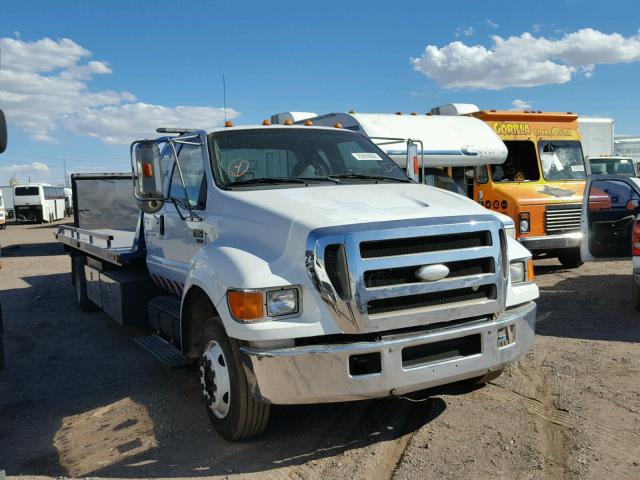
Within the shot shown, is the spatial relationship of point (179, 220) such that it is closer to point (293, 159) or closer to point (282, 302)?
point (293, 159)

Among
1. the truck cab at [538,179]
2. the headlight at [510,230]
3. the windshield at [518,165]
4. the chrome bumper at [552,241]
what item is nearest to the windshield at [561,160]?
the truck cab at [538,179]

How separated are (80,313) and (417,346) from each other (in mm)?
6812

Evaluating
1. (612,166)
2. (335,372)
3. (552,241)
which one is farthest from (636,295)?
(612,166)

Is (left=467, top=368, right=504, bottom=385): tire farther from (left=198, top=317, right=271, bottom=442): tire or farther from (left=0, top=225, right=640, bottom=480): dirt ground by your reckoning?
(left=198, top=317, right=271, bottom=442): tire

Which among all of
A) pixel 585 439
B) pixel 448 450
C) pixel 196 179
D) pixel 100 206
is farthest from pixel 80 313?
pixel 585 439

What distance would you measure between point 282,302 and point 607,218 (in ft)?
19.5

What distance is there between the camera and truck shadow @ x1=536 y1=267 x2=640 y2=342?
668 centimetres

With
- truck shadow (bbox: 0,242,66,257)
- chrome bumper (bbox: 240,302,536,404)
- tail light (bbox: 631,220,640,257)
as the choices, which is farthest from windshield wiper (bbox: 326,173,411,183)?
truck shadow (bbox: 0,242,66,257)

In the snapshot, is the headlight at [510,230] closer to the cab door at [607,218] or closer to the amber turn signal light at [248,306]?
the amber turn signal light at [248,306]

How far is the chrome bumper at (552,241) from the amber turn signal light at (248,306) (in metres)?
7.47

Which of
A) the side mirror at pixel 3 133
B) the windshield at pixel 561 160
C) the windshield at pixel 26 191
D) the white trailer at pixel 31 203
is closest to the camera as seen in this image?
the side mirror at pixel 3 133

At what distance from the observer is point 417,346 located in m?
3.62

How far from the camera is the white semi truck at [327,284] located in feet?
11.5

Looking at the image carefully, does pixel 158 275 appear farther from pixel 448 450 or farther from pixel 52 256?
pixel 52 256
